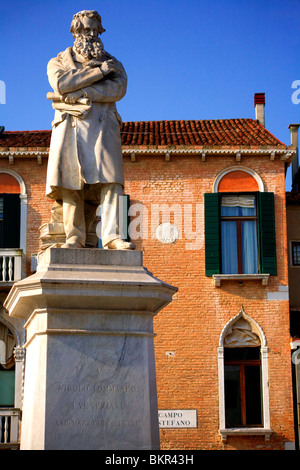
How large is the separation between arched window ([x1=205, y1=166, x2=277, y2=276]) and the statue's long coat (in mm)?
13930

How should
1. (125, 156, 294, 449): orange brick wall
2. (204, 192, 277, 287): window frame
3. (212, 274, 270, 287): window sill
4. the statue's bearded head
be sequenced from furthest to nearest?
(204, 192, 277, 287): window frame < (212, 274, 270, 287): window sill < (125, 156, 294, 449): orange brick wall < the statue's bearded head

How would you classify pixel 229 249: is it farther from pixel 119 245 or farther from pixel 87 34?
pixel 119 245

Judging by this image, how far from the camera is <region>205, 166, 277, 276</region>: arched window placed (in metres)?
22.9

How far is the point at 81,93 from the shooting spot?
30.1ft

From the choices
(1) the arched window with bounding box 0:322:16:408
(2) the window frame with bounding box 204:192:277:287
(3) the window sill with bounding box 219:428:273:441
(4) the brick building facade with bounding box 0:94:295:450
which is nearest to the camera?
(3) the window sill with bounding box 219:428:273:441

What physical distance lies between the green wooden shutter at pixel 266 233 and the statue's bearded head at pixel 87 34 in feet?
46.5

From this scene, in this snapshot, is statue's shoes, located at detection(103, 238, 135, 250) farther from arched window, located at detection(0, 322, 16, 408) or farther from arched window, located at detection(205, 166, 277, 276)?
arched window, located at detection(0, 322, 16, 408)

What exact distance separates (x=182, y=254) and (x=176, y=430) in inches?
193

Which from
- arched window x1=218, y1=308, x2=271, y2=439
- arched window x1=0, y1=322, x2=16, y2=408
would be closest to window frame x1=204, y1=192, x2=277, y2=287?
arched window x1=218, y1=308, x2=271, y2=439

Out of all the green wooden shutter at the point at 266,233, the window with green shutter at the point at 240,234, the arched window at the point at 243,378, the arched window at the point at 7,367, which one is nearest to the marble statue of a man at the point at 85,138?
the arched window at the point at 243,378

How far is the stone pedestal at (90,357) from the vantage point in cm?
790
